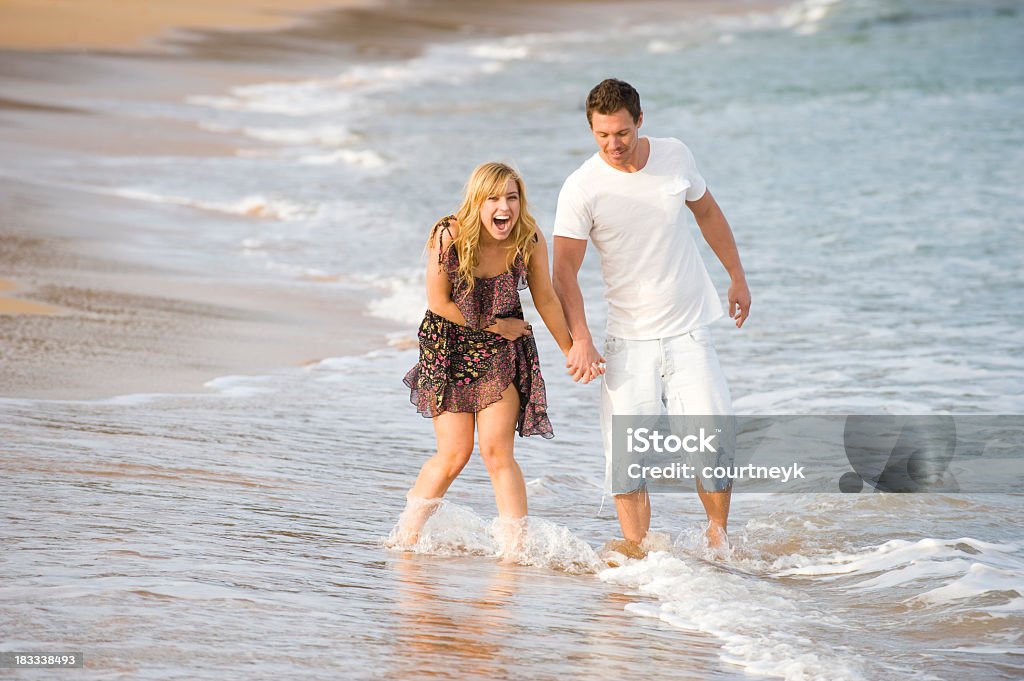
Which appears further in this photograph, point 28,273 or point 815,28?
point 815,28

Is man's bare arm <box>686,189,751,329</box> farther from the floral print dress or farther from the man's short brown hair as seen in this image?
the floral print dress

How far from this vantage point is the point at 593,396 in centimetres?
798

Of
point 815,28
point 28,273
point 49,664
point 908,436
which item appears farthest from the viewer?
point 815,28

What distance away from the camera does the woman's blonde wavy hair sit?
15.4ft

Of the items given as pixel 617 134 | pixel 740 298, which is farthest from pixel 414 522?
pixel 617 134

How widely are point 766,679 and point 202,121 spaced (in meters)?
22.2

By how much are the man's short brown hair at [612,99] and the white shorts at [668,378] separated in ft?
2.85

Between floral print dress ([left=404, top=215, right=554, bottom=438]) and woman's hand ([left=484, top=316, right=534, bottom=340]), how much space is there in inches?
0.9

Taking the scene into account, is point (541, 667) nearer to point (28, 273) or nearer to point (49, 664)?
point (49, 664)

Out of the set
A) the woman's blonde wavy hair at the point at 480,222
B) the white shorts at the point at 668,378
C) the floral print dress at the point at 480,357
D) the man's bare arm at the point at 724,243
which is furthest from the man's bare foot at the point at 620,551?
the woman's blonde wavy hair at the point at 480,222

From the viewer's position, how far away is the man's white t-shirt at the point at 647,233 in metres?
4.87

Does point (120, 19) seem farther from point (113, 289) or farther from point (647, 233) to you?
point (647, 233)

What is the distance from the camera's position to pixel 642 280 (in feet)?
16.3

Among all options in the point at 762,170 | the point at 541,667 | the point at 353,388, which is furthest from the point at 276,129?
the point at 541,667
